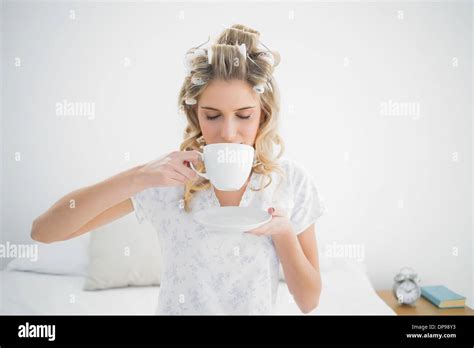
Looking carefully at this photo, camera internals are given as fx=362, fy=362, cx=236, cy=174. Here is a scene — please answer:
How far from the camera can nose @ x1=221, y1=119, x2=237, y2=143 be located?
715 millimetres

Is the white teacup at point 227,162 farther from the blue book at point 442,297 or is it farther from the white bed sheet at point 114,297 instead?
the blue book at point 442,297

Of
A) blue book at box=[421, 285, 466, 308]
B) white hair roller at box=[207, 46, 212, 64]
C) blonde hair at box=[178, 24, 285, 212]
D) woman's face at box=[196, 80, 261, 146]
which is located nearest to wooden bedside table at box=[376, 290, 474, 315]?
blue book at box=[421, 285, 466, 308]

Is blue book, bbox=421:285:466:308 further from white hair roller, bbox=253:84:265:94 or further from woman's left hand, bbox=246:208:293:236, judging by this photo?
white hair roller, bbox=253:84:265:94

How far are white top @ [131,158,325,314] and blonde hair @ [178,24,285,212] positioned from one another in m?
0.04

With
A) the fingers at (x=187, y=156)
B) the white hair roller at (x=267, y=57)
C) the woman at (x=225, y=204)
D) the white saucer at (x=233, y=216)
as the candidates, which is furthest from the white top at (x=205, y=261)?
the white hair roller at (x=267, y=57)

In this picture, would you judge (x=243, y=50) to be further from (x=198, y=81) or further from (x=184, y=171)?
(x=184, y=171)

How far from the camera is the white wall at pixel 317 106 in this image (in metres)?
1.75

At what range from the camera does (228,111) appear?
0.73 metres

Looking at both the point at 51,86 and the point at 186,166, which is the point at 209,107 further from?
the point at 51,86

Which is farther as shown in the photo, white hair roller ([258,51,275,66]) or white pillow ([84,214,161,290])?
white pillow ([84,214,161,290])

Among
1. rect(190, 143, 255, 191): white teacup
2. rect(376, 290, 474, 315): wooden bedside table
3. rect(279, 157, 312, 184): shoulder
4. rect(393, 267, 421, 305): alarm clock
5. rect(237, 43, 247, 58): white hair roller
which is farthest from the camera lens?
rect(393, 267, 421, 305): alarm clock

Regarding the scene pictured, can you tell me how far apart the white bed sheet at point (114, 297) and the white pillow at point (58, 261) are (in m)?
0.03

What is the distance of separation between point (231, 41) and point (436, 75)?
63.1 inches

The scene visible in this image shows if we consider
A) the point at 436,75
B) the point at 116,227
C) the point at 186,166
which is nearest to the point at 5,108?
the point at 116,227
